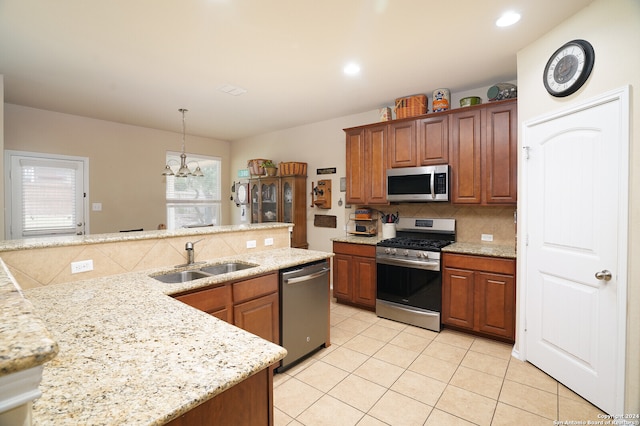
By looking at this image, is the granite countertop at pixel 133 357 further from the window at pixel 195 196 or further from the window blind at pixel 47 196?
the window at pixel 195 196

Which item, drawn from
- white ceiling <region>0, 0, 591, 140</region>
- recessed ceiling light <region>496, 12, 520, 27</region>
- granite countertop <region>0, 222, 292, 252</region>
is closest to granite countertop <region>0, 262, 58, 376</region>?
granite countertop <region>0, 222, 292, 252</region>

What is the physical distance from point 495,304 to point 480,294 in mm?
149

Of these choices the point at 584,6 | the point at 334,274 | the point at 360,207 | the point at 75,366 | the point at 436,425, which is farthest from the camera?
the point at 360,207

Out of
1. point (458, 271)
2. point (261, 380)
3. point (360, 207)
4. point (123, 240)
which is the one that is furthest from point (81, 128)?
point (458, 271)

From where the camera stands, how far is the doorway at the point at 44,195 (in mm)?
4074

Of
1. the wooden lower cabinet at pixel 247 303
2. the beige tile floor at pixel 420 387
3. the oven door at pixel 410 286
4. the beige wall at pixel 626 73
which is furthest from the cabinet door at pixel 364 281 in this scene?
the beige wall at pixel 626 73

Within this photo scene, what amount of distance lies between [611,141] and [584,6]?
3.10 ft

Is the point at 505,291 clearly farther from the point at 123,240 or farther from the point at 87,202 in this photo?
the point at 87,202

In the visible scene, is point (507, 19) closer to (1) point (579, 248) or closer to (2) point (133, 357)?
(1) point (579, 248)

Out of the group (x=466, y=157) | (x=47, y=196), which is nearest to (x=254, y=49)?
(x=466, y=157)

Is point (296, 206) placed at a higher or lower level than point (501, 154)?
lower

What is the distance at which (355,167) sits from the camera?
412 centimetres

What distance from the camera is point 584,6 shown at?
2037mm

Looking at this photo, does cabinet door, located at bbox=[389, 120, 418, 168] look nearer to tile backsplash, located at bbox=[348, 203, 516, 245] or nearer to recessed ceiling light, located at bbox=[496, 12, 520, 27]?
tile backsplash, located at bbox=[348, 203, 516, 245]
